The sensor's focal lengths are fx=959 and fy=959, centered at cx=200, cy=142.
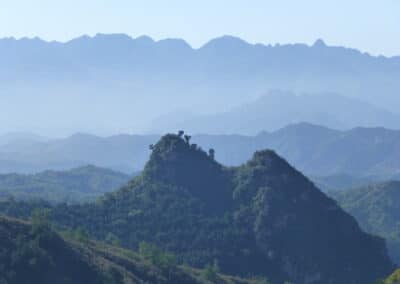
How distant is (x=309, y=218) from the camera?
3492 inches

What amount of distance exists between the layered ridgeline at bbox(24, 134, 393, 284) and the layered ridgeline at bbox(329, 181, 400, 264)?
51408mm

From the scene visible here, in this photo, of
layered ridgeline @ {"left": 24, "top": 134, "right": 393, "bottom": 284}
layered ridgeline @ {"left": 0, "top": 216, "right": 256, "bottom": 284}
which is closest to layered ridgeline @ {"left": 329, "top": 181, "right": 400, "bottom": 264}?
layered ridgeline @ {"left": 24, "top": 134, "right": 393, "bottom": 284}

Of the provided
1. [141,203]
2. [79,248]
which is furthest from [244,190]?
[79,248]

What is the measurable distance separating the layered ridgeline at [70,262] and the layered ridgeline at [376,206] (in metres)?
78.8

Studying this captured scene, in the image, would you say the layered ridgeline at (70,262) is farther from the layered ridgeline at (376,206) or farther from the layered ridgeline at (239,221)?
the layered ridgeline at (376,206)

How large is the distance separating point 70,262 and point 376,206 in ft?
352

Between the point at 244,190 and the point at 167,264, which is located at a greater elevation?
the point at 244,190

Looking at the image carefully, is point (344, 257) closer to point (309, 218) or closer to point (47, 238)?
point (309, 218)

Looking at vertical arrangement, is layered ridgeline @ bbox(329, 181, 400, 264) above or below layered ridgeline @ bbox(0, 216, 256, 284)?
above

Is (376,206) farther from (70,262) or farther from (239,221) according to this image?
(70,262)

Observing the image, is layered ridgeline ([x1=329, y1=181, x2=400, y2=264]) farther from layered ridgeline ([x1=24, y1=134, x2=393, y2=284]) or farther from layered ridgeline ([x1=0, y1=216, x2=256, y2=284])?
layered ridgeline ([x1=0, y1=216, x2=256, y2=284])

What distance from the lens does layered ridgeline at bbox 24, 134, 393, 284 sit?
84.5 metres

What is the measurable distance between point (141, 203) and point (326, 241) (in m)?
18.2

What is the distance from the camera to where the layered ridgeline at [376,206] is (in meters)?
149
